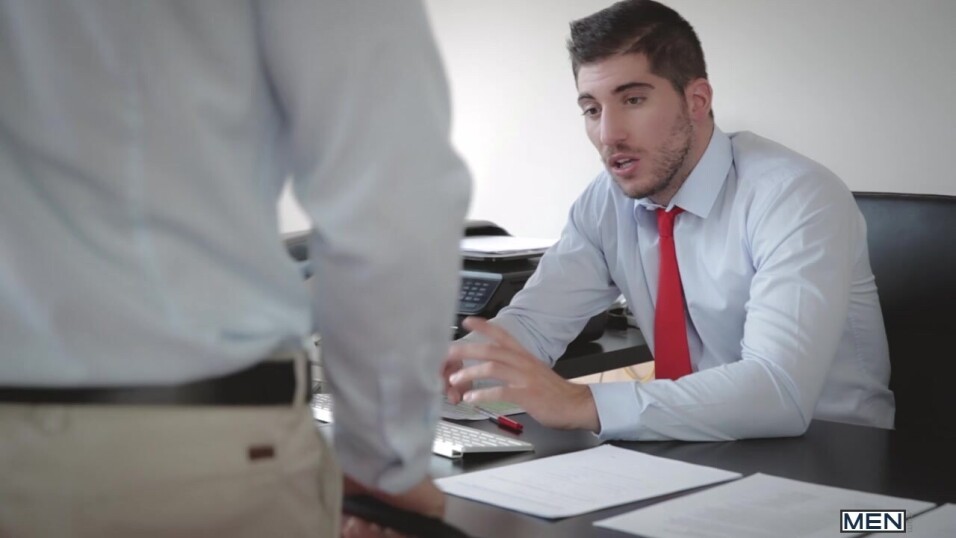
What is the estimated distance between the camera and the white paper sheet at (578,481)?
47.1 inches

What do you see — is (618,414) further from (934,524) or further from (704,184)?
(704,184)

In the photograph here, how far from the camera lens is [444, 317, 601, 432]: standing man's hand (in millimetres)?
1533

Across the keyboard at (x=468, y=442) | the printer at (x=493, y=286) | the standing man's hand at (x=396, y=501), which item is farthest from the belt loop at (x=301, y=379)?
the printer at (x=493, y=286)

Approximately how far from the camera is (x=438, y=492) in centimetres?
91

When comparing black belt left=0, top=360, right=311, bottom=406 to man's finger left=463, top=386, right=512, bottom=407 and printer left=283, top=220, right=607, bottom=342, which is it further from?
printer left=283, top=220, right=607, bottom=342

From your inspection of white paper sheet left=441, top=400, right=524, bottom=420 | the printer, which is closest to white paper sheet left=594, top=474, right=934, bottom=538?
white paper sheet left=441, top=400, right=524, bottom=420

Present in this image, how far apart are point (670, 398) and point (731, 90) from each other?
6.81ft

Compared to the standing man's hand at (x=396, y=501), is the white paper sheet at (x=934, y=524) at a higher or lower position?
lower

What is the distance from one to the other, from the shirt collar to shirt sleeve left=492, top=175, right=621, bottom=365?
23 cm

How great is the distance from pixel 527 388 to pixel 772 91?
2.11 metres

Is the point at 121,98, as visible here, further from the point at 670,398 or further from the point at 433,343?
the point at 670,398

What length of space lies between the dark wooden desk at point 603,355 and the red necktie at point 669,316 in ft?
0.54

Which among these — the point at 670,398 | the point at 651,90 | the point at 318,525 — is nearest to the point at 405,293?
the point at 318,525

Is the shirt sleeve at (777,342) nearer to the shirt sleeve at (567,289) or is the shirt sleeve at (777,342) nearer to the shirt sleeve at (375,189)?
the shirt sleeve at (567,289)
